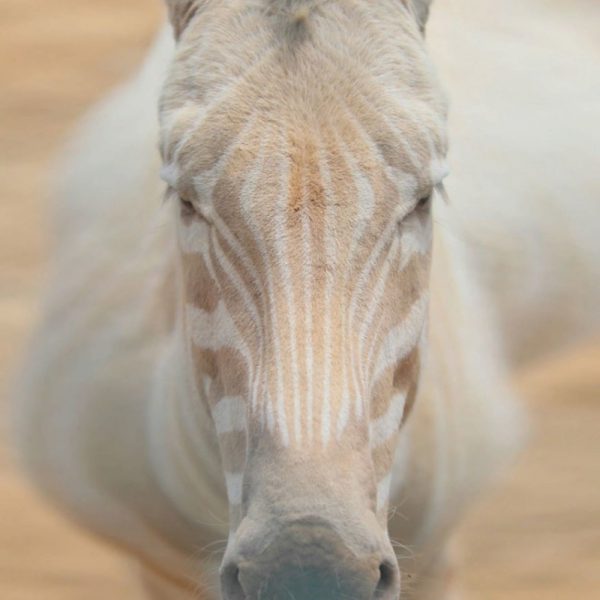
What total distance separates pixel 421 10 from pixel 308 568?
4.60ft

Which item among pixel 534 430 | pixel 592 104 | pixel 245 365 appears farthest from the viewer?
pixel 534 430

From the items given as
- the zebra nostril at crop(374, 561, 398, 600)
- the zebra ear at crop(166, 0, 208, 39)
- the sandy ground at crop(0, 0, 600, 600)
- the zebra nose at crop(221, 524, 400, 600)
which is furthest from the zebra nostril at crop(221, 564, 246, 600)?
the sandy ground at crop(0, 0, 600, 600)

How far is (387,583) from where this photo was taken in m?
2.68

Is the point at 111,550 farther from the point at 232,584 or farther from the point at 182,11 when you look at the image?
the point at 232,584

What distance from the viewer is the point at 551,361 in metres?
5.55

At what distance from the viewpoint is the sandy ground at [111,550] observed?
539cm

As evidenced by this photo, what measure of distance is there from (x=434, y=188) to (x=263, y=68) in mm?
419

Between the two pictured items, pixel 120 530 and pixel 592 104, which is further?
pixel 592 104

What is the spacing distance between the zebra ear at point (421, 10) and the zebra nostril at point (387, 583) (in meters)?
1.30

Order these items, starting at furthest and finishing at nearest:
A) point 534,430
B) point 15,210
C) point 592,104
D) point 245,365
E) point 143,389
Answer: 1. point 15,210
2. point 534,430
3. point 592,104
4. point 143,389
5. point 245,365

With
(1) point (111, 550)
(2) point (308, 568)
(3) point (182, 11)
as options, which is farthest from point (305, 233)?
(1) point (111, 550)

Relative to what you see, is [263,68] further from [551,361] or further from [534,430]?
[534,430]

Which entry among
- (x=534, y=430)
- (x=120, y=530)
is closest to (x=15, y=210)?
(x=534, y=430)

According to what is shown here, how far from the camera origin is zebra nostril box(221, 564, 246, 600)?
2.67 meters
